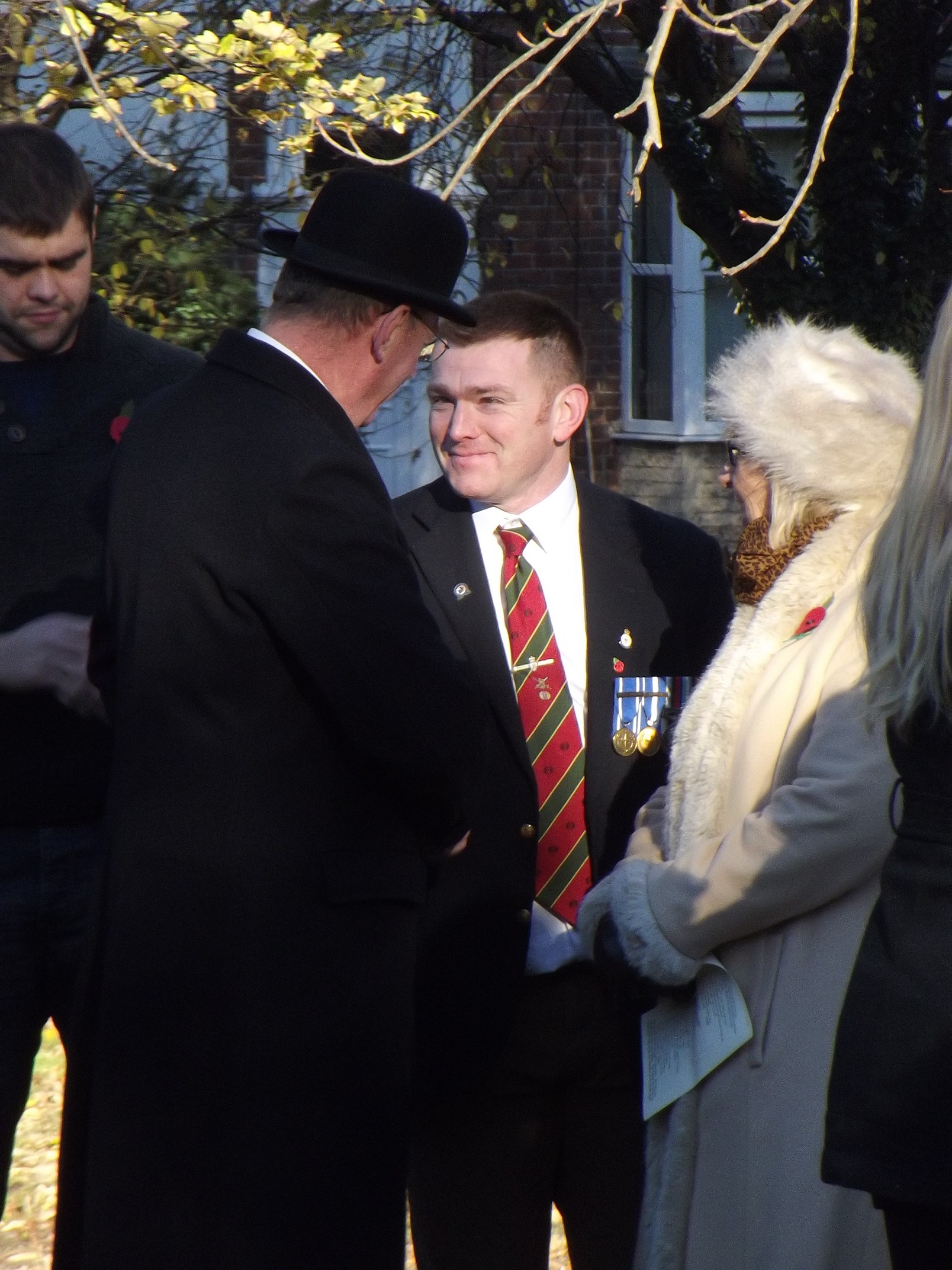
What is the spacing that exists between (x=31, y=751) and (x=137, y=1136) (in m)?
0.78

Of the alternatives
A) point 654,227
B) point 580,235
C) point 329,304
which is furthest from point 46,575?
point 654,227

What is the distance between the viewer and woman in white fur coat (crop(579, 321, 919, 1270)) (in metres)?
2.50

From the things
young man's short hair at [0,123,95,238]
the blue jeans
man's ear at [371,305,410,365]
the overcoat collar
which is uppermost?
young man's short hair at [0,123,95,238]

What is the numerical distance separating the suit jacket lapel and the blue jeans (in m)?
0.81

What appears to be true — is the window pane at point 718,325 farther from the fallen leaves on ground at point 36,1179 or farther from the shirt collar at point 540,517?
the shirt collar at point 540,517

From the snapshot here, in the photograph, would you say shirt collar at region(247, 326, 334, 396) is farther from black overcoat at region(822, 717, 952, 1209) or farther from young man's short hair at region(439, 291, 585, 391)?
black overcoat at region(822, 717, 952, 1209)

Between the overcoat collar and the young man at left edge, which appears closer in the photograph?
the overcoat collar

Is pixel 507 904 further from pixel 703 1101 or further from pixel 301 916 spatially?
pixel 301 916

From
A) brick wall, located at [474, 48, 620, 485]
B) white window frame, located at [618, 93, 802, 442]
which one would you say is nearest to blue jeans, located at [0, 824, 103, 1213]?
brick wall, located at [474, 48, 620, 485]

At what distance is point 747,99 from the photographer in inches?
383

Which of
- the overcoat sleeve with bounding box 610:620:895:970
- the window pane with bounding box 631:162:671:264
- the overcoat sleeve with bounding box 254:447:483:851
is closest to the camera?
Answer: the overcoat sleeve with bounding box 254:447:483:851

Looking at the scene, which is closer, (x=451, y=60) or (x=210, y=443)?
(x=210, y=443)

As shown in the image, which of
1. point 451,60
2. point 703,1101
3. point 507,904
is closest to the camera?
point 703,1101

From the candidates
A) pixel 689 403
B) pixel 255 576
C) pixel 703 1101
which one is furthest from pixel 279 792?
pixel 689 403
